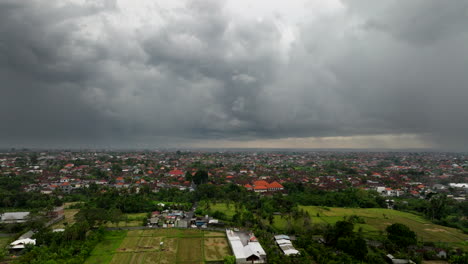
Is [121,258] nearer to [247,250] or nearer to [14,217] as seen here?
[247,250]

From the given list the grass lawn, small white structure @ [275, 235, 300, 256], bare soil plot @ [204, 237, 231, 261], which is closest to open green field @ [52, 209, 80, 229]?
the grass lawn

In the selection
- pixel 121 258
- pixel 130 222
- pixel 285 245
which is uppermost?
pixel 285 245

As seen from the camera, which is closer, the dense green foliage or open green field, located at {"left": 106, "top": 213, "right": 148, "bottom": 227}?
the dense green foliage

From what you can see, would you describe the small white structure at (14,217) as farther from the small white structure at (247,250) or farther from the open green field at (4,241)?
the small white structure at (247,250)

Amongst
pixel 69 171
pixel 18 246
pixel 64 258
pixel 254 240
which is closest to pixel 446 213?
pixel 254 240

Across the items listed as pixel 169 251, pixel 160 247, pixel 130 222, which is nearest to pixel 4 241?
pixel 130 222

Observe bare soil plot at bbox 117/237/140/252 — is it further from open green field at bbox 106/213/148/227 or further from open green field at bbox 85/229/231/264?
open green field at bbox 106/213/148/227
